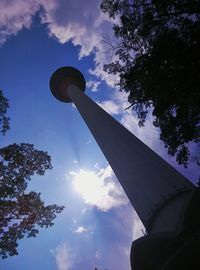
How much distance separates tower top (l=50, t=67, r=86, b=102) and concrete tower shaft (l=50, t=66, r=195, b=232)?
16183 mm

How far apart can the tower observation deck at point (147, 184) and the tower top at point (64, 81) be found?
596 inches

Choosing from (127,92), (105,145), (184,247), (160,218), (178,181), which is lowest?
(184,247)

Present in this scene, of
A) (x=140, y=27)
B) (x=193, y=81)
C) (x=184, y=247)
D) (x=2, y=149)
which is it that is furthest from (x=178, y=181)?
(x=140, y=27)

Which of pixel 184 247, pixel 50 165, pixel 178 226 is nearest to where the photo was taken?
pixel 184 247

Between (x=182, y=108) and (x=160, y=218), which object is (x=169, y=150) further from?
(x=160, y=218)

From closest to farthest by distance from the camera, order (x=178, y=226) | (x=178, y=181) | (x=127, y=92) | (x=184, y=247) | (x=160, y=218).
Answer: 1. (x=184, y=247)
2. (x=178, y=226)
3. (x=160, y=218)
4. (x=178, y=181)
5. (x=127, y=92)

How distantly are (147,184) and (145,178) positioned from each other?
0.28 metres

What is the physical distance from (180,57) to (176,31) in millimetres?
2101

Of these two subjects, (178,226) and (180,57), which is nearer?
(178,226)

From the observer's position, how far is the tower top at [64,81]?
94.7ft

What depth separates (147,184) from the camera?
31.3ft

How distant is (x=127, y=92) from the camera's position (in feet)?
59.0

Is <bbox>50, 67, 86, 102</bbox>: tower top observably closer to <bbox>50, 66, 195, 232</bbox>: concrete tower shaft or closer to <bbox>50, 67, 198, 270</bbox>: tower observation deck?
<bbox>50, 67, 198, 270</bbox>: tower observation deck

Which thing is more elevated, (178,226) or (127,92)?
(127,92)
